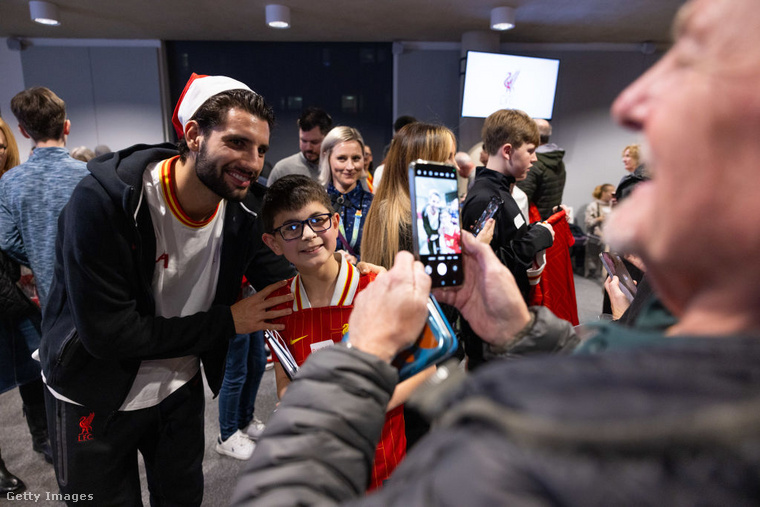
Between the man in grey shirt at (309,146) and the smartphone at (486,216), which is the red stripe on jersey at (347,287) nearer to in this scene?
the smartphone at (486,216)

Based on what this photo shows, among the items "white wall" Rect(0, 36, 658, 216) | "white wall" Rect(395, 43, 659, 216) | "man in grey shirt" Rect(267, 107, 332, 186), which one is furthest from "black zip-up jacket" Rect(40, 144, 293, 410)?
"white wall" Rect(395, 43, 659, 216)

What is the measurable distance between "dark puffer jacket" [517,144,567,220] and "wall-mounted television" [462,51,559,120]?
2.00 meters

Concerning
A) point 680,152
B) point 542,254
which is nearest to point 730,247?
point 680,152

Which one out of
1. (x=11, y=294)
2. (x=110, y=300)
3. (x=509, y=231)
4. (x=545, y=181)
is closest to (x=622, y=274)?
(x=509, y=231)

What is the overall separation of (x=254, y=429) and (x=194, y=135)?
1.83 metres

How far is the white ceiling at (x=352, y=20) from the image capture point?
4777mm

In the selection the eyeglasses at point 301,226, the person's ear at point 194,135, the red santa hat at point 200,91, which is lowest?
the eyeglasses at point 301,226

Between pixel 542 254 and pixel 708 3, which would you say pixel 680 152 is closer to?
pixel 708 3

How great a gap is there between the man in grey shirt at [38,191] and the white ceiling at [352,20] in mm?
3220

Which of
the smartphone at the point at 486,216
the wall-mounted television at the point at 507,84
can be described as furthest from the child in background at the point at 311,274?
the wall-mounted television at the point at 507,84

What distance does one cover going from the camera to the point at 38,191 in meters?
1.95

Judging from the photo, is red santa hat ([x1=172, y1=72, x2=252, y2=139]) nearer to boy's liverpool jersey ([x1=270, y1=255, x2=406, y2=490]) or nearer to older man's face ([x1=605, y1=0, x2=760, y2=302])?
boy's liverpool jersey ([x1=270, y1=255, x2=406, y2=490])

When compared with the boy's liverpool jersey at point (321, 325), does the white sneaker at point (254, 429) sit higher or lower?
lower

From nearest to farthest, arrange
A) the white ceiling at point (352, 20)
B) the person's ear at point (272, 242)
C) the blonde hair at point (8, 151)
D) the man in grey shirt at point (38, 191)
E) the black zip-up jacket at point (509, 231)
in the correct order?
1. the person's ear at point (272, 242)
2. the man in grey shirt at point (38, 191)
3. the black zip-up jacket at point (509, 231)
4. the blonde hair at point (8, 151)
5. the white ceiling at point (352, 20)
